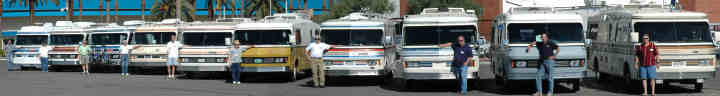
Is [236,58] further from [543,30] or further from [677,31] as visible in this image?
[677,31]

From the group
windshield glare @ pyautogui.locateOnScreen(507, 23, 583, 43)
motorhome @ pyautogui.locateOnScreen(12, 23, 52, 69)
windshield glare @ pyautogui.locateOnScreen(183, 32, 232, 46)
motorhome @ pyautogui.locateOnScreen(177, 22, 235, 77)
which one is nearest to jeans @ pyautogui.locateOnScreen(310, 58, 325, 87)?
motorhome @ pyautogui.locateOnScreen(177, 22, 235, 77)

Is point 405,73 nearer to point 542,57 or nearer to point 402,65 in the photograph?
point 402,65

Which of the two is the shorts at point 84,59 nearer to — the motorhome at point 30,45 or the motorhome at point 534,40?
the motorhome at point 30,45

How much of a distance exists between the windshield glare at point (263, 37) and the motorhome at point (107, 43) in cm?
721

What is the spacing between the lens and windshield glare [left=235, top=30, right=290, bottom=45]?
927 inches

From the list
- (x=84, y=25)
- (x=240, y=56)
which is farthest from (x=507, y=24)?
(x=84, y=25)

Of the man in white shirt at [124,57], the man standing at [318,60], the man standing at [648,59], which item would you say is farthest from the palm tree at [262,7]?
the man standing at [648,59]

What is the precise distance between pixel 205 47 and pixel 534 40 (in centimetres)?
1082

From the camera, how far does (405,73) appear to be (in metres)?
18.6

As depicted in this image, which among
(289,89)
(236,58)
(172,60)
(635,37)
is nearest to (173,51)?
(172,60)

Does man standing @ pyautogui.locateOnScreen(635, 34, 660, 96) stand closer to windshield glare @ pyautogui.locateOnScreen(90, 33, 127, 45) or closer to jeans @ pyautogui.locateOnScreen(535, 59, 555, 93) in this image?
jeans @ pyautogui.locateOnScreen(535, 59, 555, 93)

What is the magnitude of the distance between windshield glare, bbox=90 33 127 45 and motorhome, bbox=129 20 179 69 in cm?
101

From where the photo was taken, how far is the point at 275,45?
2353 cm

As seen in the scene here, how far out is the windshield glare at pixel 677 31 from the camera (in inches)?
707
